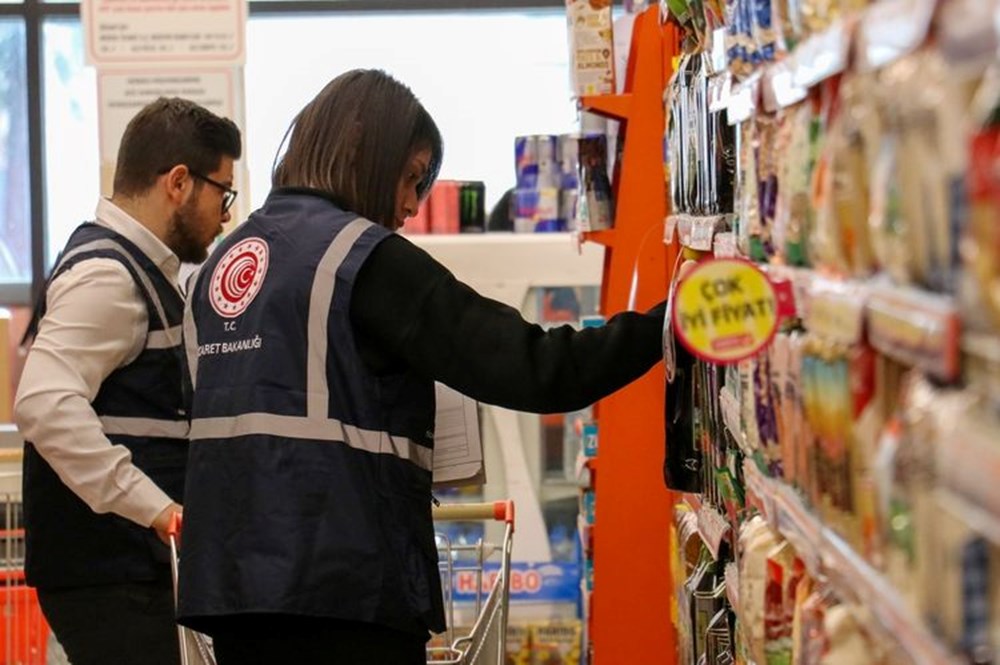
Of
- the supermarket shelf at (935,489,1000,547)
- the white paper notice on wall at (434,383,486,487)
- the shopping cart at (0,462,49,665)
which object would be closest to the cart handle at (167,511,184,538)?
the white paper notice on wall at (434,383,486,487)

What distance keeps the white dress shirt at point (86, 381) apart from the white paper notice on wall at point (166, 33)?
291 cm

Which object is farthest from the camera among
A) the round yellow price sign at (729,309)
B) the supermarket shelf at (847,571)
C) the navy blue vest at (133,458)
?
the navy blue vest at (133,458)

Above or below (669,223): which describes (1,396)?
below

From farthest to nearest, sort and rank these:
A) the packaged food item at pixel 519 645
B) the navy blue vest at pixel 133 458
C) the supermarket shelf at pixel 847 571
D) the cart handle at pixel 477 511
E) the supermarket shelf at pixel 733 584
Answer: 1. the packaged food item at pixel 519 645
2. the cart handle at pixel 477 511
3. the navy blue vest at pixel 133 458
4. the supermarket shelf at pixel 733 584
5. the supermarket shelf at pixel 847 571

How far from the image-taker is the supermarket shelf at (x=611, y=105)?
3.41m

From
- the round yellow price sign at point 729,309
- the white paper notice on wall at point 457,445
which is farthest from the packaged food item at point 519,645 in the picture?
the round yellow price sign at point 729,309

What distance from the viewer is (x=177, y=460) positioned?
305cm

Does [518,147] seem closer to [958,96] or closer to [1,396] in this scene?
[1,396]

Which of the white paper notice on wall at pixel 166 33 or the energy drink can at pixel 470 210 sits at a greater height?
the white paper notice on wall at pixel 166 33

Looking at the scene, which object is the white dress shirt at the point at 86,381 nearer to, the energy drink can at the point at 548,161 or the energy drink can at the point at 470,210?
the energy drink can at the point at 548,161

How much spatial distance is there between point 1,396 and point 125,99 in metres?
1.25

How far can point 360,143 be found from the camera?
7.68 ft

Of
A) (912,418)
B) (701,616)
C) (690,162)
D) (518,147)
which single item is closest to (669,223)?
(690,162)

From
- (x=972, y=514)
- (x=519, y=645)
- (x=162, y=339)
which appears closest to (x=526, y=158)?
(x=519, y=645)
